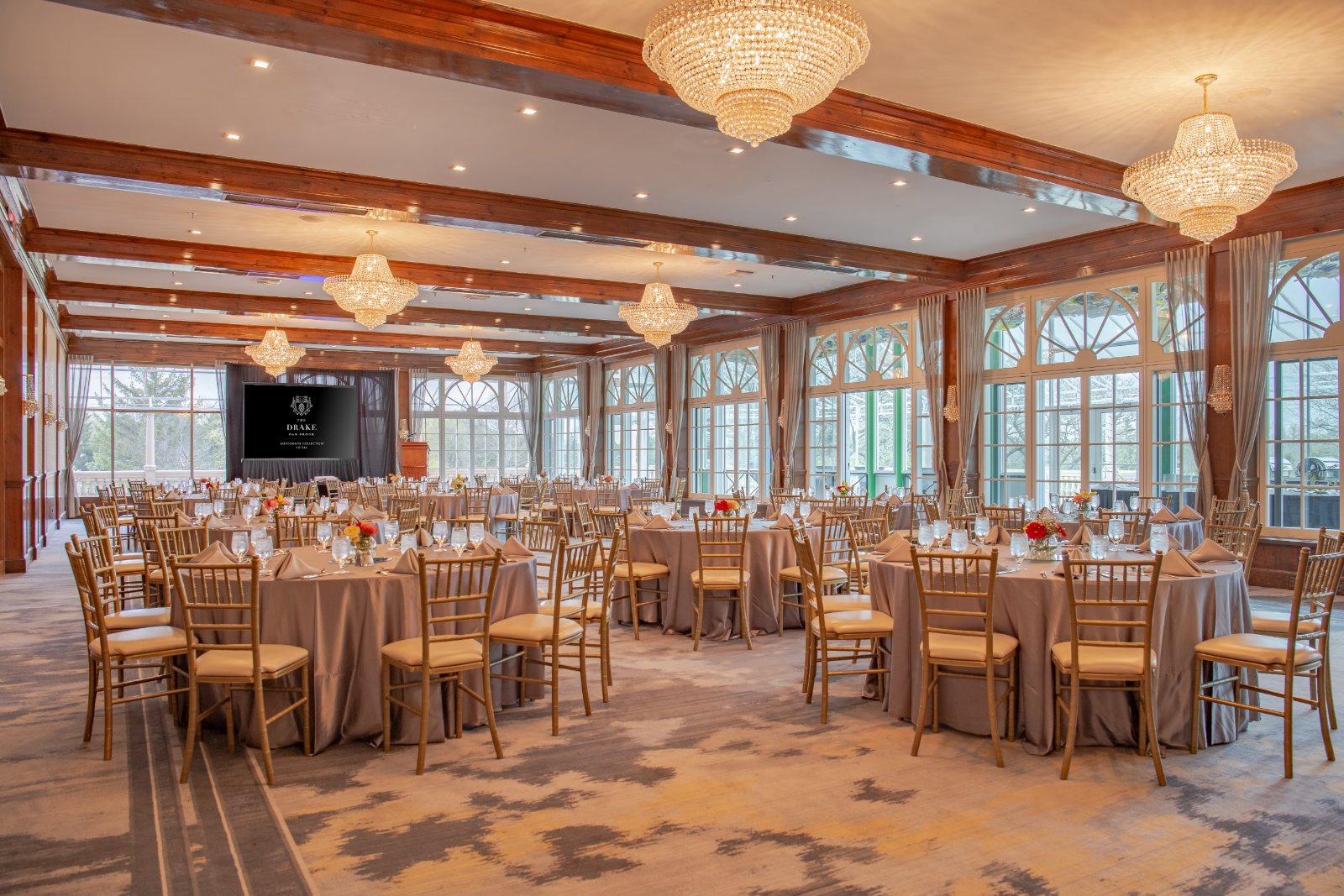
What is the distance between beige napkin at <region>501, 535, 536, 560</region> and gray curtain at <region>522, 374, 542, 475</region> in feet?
63.9

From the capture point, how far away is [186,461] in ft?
70.6

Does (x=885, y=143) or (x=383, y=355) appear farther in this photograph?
(x=383, y=355)

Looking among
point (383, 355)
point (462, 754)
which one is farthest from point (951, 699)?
point (383, 355)

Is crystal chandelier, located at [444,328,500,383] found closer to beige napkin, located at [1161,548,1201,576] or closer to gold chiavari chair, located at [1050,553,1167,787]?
gold chiavari chair, located at [1050,553,1167,787]

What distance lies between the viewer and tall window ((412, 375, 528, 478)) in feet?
79.5

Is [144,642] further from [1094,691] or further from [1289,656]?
[1289,656]

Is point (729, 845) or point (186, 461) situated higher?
point (186, 461)

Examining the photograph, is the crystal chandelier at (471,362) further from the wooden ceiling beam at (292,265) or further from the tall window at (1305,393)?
the tall window at (1305,393)

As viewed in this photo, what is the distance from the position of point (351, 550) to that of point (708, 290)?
410 inches

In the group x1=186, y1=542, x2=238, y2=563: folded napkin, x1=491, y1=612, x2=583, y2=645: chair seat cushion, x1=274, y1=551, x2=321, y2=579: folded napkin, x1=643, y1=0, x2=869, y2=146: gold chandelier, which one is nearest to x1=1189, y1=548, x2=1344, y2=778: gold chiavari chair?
x1=643, y1=0, x2=869, y2=146: gold chandelier

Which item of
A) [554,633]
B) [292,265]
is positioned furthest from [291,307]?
[554,633]

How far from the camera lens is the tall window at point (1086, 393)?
1048 centimetres

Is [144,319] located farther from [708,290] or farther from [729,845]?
[729,845]

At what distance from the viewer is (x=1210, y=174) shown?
569cm
